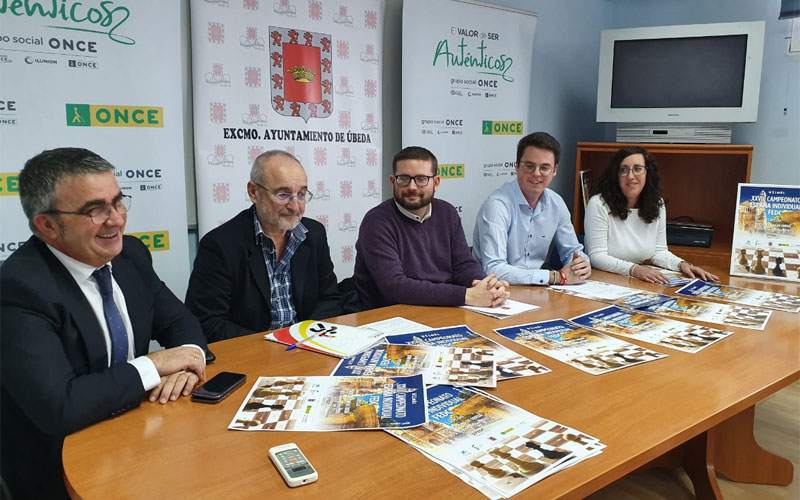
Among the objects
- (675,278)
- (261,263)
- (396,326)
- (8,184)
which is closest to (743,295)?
(675,278)

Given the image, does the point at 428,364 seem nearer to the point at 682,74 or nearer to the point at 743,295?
the point at 743,295

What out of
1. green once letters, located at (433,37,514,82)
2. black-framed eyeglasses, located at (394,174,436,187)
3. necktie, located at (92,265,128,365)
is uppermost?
green once letters, located at (433,37,514,82)

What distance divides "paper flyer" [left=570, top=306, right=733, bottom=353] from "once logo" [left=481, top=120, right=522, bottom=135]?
219 centimetres

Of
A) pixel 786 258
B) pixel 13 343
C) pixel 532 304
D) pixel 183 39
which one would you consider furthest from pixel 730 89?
pixel 13 343

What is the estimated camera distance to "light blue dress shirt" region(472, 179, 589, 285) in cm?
276

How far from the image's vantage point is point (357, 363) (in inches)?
59.2

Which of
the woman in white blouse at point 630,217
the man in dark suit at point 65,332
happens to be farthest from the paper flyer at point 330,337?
the woman in white blouse at point 630,217

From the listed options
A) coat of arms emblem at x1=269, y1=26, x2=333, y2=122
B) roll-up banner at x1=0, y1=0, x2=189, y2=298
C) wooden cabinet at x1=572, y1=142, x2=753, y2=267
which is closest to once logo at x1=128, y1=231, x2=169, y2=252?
roll-up banner at x1=0, y1=0, x2=189, y2=298

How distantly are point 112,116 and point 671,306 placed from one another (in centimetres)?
254

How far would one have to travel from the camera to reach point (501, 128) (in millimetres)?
4074

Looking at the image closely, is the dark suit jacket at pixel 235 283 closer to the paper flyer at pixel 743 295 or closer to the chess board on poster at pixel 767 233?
the paper flyer at pixel 743 295

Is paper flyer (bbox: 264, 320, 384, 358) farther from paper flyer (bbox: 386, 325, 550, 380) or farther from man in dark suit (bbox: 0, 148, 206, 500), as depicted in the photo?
man in dark suit (bbox: 0, 148, 206, 500)

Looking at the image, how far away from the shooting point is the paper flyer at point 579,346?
153cm

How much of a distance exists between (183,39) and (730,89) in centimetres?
347
